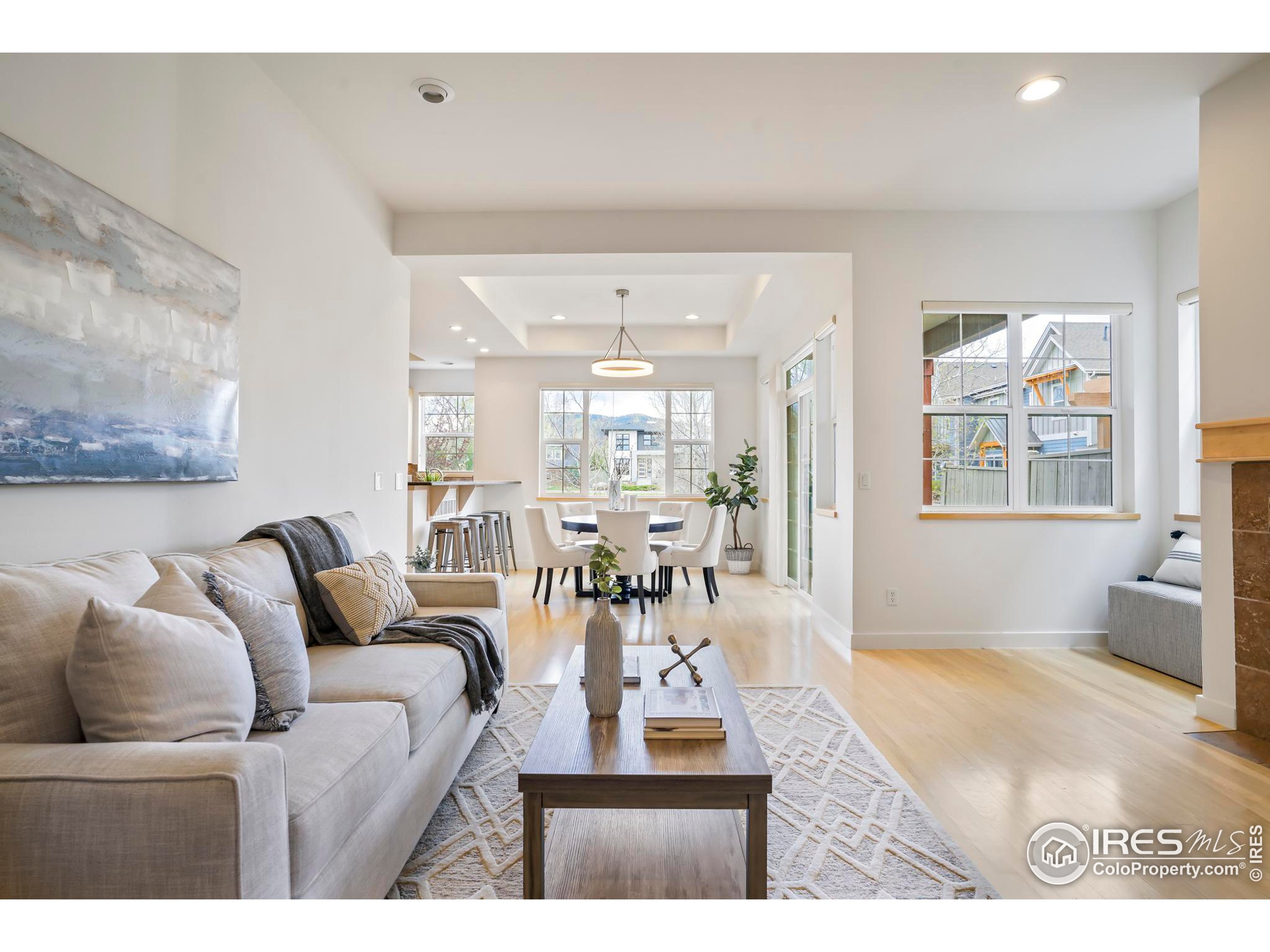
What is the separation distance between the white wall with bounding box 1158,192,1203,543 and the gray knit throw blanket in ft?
13.7

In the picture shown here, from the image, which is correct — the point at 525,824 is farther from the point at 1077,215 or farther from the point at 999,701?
the point at 1077,215

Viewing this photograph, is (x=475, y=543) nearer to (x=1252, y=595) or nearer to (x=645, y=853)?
(x=645, y=853)

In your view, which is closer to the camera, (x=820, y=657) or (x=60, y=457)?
(x=60, y=457)

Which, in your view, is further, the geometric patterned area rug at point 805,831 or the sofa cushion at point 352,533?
the sofa cushion at point 352,533

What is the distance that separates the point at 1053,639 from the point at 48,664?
189 inches

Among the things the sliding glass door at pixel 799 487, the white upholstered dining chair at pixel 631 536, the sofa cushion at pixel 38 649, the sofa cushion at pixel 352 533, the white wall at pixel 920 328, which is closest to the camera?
the sofa cushion at pixel 38 649

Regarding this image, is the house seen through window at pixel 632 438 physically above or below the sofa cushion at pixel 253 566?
above

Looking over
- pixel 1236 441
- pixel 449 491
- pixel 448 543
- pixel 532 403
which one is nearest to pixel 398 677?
pixel 1236 441

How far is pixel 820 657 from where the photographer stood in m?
4.01

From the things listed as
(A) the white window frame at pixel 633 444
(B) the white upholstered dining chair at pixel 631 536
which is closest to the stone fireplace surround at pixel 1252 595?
(B) the white upholstered dining chair at pixel 631 536

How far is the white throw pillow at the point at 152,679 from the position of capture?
49.3 inches

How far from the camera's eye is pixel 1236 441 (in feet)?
9.15

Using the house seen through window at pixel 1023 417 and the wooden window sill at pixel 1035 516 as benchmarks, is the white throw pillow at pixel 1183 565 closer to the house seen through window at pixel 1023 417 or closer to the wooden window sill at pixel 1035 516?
the wooden window sill at pixel 1035 516
